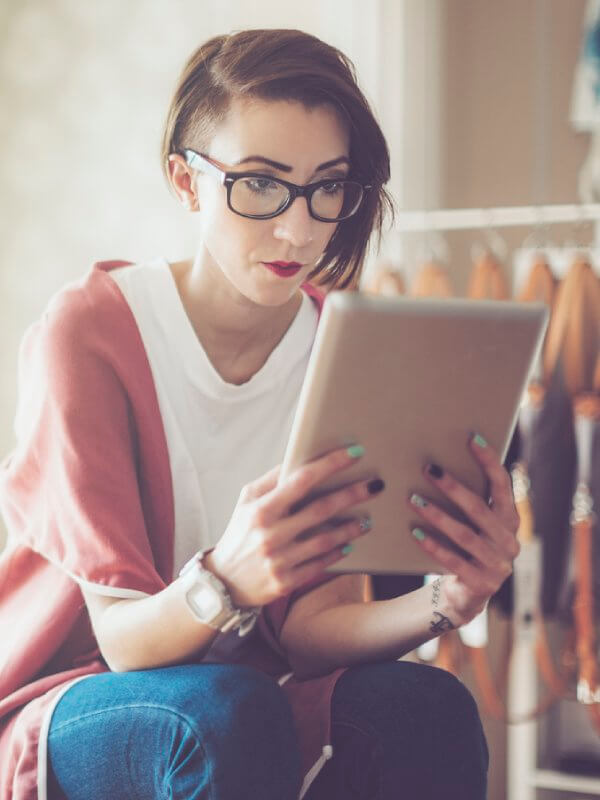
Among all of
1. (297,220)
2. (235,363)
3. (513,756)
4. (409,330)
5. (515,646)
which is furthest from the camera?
(513,756)

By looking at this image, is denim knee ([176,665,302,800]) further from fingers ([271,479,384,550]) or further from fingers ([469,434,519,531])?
fingers ([469,434,519,531])

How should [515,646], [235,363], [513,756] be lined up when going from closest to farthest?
[235,363], [515,646], [513,756]

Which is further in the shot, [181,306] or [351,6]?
[351,6]

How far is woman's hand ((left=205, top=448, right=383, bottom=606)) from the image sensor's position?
2.48 feet

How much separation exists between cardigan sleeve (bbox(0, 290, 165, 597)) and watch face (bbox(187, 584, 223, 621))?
0.09 m

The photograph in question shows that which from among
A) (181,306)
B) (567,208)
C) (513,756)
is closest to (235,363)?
(181,306)

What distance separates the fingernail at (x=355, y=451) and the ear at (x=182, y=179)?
0.40 meters

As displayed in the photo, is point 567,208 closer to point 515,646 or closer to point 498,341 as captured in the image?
point 515,646

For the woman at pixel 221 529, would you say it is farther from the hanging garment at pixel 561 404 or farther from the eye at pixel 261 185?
the hanging garment at pixel 561 404

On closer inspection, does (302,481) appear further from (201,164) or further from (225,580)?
(201,164)

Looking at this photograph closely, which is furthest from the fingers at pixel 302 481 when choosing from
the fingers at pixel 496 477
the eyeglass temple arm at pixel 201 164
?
the eyeglass temple arm at pixel 201 164

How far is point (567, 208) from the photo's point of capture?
1.71 meters

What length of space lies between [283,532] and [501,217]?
120 cm

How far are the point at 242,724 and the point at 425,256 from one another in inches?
51.1
